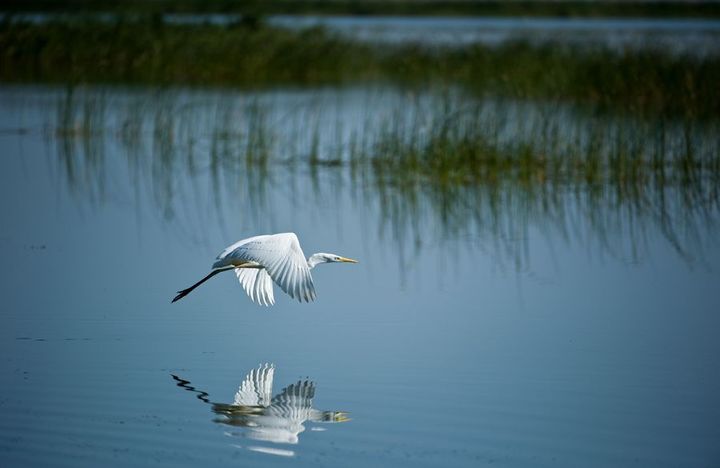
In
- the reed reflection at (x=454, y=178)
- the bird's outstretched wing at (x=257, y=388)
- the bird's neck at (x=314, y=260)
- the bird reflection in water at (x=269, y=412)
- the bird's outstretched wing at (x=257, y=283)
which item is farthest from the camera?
the reed reflection at (x=454, y=178)

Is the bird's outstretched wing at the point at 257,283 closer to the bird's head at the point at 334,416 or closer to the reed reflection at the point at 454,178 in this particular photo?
the bird's head at the point at 334,416

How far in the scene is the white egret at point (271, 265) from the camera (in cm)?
479

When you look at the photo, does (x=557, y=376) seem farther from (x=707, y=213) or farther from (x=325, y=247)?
(x=707, y=213)

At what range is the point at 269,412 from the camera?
4.30 metres

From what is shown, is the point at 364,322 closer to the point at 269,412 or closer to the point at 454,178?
the point at 269,412

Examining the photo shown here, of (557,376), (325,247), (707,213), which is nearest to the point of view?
(557,376)

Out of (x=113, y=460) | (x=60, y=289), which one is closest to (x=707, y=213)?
(x=60, y=289)

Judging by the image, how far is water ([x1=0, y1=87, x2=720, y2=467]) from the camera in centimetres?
405

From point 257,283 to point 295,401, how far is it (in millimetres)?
1212

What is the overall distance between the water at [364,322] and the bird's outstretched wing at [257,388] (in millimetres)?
45

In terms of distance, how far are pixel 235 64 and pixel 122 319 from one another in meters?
11.3

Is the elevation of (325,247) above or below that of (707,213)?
below

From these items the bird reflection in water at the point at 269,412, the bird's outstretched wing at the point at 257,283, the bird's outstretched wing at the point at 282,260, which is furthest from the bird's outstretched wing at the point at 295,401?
the bird's outstretched wing at the point at 257,283

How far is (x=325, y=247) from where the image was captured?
7.36 meters
